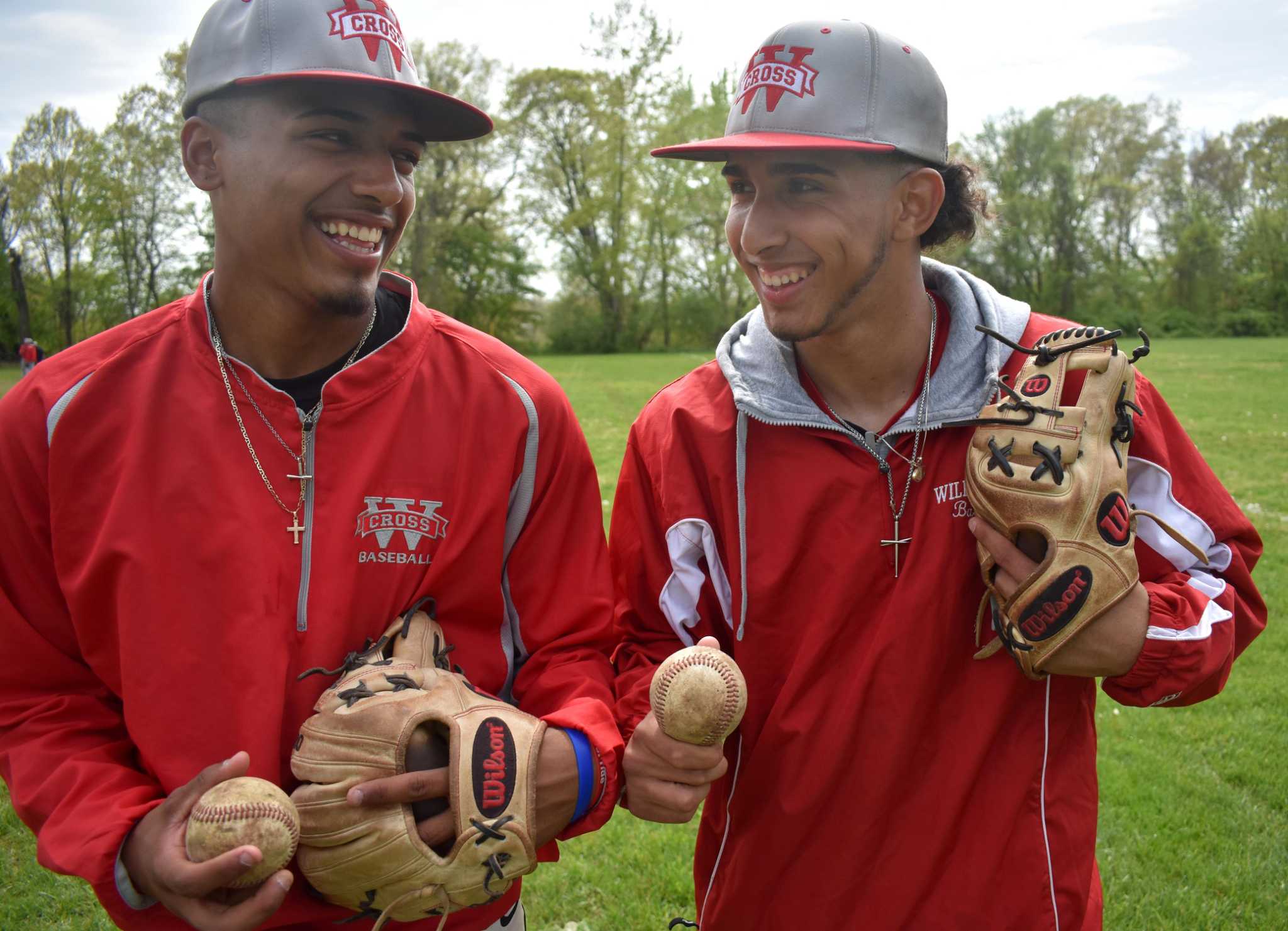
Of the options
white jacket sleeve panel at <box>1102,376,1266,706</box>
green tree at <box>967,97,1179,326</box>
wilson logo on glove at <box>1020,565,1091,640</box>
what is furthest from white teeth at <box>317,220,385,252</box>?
green tree at <box>967,97,1179,326</box>

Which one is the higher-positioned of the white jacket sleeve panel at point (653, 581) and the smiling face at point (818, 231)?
the smiling face at point (818, 231)

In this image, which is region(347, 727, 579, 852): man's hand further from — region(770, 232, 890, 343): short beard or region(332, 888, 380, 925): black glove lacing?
region(770, 232, 890, 343): short beard

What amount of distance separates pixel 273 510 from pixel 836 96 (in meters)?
1.71

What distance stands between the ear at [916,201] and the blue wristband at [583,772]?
1.52 metres

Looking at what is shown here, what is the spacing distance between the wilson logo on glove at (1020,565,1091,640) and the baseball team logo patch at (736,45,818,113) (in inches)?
52.7

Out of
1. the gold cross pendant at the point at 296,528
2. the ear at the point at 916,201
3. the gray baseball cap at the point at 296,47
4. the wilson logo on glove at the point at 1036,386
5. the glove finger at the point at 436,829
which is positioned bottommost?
the glove finger at the point at 436,829

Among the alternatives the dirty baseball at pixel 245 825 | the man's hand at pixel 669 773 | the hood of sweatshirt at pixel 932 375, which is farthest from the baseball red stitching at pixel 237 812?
the hood of sweatshirt at pixel 932 375

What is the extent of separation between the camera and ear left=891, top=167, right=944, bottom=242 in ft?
8.33

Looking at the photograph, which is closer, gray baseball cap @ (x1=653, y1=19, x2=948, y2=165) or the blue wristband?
the blue wristband

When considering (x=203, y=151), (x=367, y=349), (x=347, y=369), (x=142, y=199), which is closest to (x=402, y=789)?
(x=347, y=369)

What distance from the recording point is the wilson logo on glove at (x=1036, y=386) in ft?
7.55

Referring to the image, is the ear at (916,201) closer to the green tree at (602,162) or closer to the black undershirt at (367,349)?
the black undershirt at (367,349)

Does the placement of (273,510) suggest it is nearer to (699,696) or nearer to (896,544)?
(699,696)

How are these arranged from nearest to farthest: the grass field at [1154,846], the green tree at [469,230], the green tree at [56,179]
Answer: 1. the grass field at [1154,846]
2. the green tree at [56,179]
3. the green tree at [469,230]
